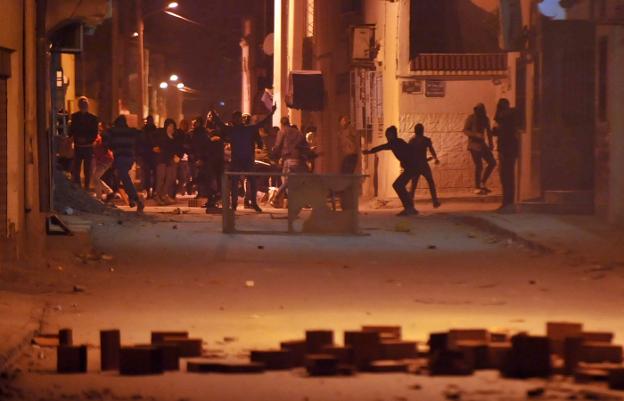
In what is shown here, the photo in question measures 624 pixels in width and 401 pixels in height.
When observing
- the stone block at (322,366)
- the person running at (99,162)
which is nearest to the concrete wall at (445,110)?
the person running at (99,162)

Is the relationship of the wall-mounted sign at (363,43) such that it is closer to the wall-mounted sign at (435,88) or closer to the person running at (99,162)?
the wall-mounted sign at (435,88)

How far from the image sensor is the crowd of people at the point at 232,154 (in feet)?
86.6

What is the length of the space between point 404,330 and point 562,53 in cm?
1603

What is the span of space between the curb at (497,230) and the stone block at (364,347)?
9.16 meters

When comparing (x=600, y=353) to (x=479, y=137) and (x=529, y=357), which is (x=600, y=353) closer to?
(x=529, y=357)

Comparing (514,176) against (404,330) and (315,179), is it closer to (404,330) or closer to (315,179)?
(315,179)

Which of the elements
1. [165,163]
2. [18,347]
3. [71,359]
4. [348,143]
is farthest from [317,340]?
[348,143]

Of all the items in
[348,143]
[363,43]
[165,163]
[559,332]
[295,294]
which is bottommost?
[295,294]

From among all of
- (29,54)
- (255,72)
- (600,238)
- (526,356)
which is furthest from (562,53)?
(255,72)

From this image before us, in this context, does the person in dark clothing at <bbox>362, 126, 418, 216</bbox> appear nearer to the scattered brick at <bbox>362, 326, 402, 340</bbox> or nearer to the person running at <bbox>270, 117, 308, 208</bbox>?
the person running at <bbox>270, 117, 308, 208</bbox>

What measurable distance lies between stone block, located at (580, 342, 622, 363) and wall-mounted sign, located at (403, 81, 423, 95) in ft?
76.5

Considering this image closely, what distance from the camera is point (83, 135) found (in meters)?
28.9

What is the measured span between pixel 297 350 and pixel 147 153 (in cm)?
2251

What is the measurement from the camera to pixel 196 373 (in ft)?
28.9
